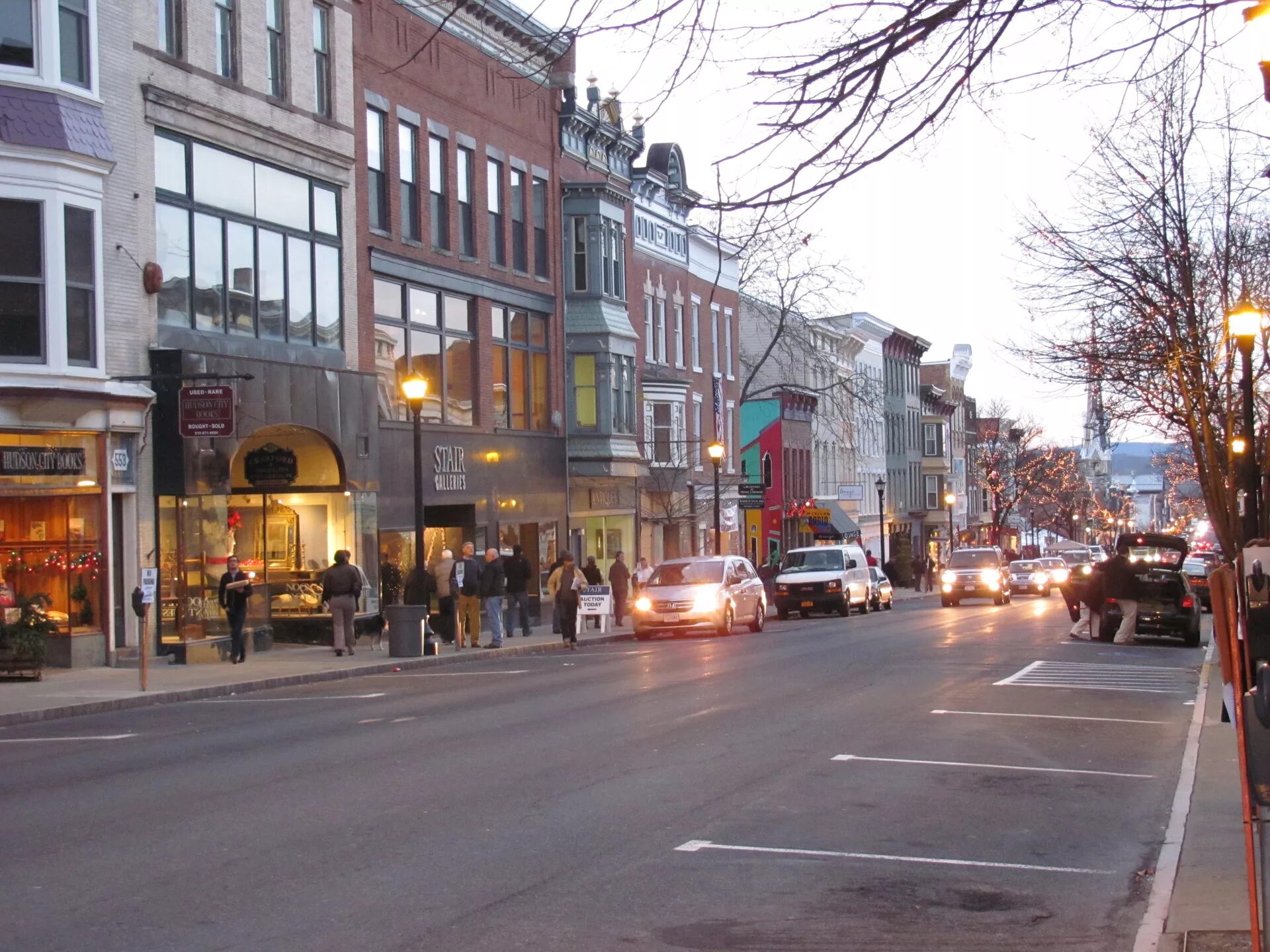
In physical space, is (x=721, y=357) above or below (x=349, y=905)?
above

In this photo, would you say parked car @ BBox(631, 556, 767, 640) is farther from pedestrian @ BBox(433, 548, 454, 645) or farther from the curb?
pedestrian @ BBox(433, 548, 454, 645)

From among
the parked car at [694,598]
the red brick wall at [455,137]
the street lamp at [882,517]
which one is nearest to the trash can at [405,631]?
the parked car at [694,598]

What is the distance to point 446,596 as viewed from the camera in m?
31.0

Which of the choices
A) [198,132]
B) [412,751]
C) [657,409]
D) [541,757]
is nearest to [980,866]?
[541,757]

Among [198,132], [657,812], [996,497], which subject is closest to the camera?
[657,812]

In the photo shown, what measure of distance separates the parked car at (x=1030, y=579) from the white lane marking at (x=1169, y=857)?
48.2m

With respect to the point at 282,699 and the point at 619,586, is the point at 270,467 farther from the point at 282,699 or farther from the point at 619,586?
the point at 619,586

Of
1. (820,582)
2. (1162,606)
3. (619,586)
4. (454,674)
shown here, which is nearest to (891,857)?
(454,674)

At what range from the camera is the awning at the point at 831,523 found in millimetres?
70062

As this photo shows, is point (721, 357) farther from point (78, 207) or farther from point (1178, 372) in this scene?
point (78, 207)

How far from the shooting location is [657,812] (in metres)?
10.5

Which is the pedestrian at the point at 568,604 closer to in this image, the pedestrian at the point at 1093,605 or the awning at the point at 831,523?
the pedestrian at the point at 1093,605

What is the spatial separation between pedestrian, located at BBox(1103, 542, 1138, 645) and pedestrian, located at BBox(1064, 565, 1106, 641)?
13 cm

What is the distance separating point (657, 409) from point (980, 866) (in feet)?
134
